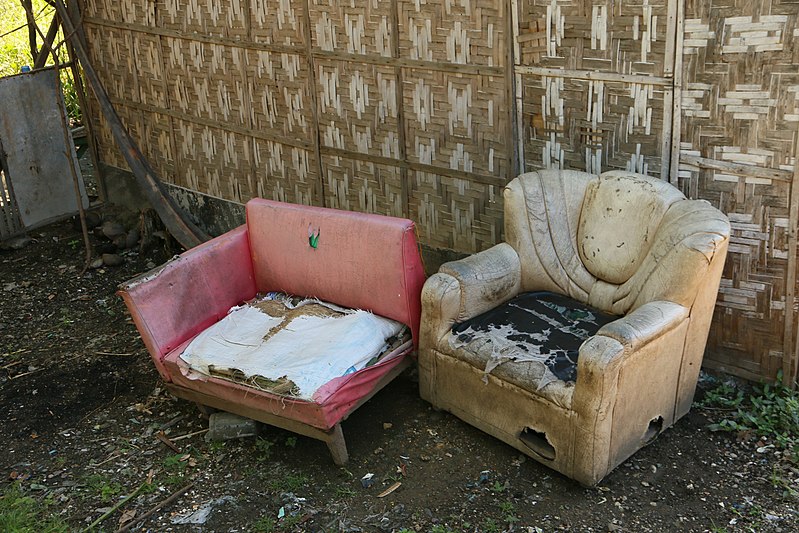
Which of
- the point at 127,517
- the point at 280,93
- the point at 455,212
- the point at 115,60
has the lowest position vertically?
the point at 127,517

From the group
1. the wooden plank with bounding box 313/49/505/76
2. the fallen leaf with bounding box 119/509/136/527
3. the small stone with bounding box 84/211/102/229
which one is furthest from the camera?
the small stone with bounding box 84/211/102/229

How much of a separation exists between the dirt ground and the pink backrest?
0.58 metres

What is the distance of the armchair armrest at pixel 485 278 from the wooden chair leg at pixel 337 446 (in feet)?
2.57

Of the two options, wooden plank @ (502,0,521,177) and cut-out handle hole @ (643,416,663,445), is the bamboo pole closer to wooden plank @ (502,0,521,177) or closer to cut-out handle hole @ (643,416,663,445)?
wooden plank @ (502,0,521,177)

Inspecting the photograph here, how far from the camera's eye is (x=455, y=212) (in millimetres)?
5027

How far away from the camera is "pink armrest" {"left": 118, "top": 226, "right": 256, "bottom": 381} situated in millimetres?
4309

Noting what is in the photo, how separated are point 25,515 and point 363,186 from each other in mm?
2743

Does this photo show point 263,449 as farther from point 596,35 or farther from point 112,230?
point 112,230

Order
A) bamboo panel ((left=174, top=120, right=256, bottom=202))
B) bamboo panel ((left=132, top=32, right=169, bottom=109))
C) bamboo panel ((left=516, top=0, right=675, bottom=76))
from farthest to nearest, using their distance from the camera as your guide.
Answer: bamboo panel ((left=132, top=32, right=169, bottom=109)) → bamboo panel ((left=174, top=120, right=256, bottom=202)) → bamboo panel ((left=516, top=0, right=675, bottom=76))

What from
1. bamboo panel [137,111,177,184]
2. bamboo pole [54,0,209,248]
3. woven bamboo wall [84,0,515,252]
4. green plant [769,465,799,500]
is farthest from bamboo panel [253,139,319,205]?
green plant [769,465,799,500]

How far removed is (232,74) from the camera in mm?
6047

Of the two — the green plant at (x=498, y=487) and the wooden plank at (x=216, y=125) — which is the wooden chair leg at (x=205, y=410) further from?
the wooden plank at (x=216, y=125)

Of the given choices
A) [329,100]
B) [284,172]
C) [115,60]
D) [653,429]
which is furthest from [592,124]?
[115,60]

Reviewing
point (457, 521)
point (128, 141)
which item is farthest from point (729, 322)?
point (128, 141)
